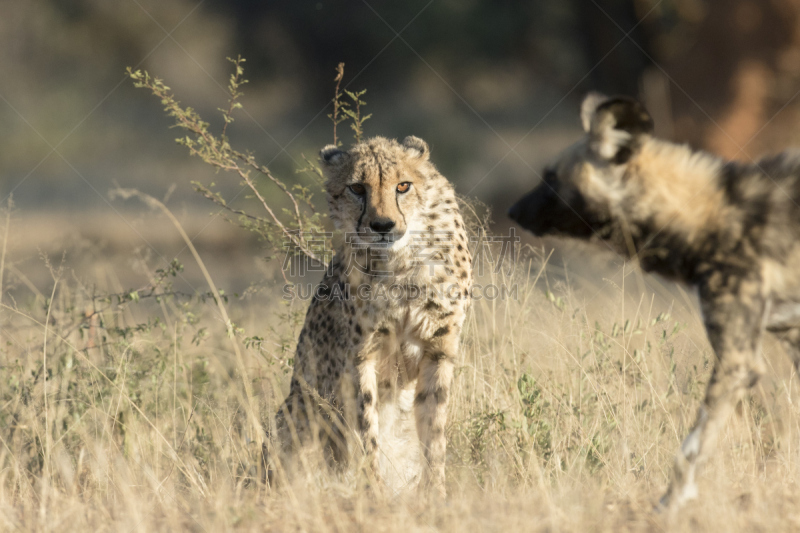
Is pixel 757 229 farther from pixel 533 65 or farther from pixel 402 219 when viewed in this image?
pixel 533 65

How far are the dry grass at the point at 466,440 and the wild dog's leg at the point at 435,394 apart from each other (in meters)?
0.15

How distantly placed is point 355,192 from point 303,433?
1264mm

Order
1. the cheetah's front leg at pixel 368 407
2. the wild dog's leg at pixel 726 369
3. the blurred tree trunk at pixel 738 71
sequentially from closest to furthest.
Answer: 1. the wild dog's leg at pixel 726 369
2. the cheetah's front leg at pixel 368 407
3. the blurred tree trunk at pixel 738 71

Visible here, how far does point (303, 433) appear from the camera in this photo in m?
3.97

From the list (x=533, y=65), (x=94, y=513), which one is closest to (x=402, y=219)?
(x=94, y=513)

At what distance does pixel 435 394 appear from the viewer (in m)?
3.83

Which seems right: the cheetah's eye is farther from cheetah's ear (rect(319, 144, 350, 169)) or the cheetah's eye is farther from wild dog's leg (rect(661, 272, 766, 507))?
wild dog's leg (rect(661, 272, 766, 507))

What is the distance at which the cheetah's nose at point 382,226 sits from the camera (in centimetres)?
376

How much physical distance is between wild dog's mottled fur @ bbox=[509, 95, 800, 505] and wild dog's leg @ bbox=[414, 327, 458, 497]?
0.93 m

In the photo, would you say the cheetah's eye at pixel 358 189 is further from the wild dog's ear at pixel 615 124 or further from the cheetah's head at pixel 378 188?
the wild dog's ear at pixel 615 124

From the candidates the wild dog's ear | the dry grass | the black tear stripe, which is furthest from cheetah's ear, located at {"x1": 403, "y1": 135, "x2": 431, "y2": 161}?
the wild dog's ear

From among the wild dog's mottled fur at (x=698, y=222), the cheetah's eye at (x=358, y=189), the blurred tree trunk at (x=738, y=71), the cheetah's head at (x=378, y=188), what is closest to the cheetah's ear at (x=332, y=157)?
the cheetah's head at (x=378, y=188)

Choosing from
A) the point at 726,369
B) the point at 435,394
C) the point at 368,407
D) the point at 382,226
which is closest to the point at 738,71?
the point at 382,226

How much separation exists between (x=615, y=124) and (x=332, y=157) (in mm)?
1777
